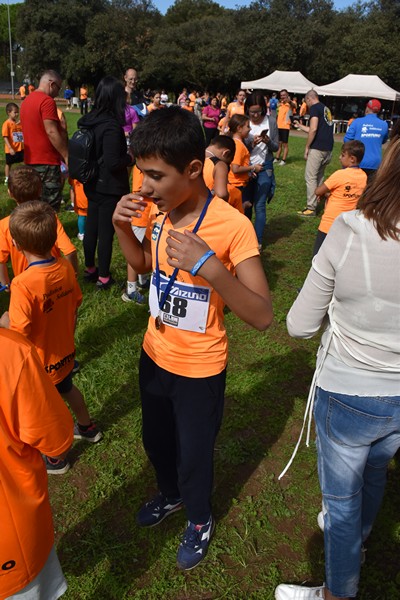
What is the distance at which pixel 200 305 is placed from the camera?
6.19 ft

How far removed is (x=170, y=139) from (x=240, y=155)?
13.0ft

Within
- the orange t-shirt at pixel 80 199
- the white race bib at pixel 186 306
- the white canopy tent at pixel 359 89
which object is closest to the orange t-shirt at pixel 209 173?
the orange t-shirt at pixel 80 199

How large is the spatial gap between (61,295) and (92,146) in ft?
7.81

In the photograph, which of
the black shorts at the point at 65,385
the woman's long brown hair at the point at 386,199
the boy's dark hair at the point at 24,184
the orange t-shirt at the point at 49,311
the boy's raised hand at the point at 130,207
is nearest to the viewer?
the woman's long brown hair at the point at 386,199

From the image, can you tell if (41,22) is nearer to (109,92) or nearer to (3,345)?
(109,92)

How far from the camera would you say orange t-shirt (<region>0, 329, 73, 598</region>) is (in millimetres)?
1307

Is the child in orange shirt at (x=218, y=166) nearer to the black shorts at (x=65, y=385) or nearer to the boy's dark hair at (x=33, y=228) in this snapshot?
the boy's dark hair at (x=33, y=228)

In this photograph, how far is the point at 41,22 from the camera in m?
49.3

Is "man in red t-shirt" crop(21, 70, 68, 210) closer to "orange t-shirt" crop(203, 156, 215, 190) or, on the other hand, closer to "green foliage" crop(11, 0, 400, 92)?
"orange t-shirt" crop(203, 156, 215, 190)

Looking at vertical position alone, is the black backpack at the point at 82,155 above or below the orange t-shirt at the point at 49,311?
above

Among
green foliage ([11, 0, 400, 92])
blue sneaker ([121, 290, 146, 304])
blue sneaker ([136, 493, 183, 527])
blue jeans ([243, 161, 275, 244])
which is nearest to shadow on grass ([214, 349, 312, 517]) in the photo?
blue sneaker ([136, 493, 183, 527])

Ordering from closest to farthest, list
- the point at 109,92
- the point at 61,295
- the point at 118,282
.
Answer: the point at 61,295
the point at 109,92
the point at 118,282

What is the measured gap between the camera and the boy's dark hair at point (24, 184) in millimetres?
3510

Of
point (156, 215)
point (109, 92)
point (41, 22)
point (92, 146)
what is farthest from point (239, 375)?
point (41, 22)
